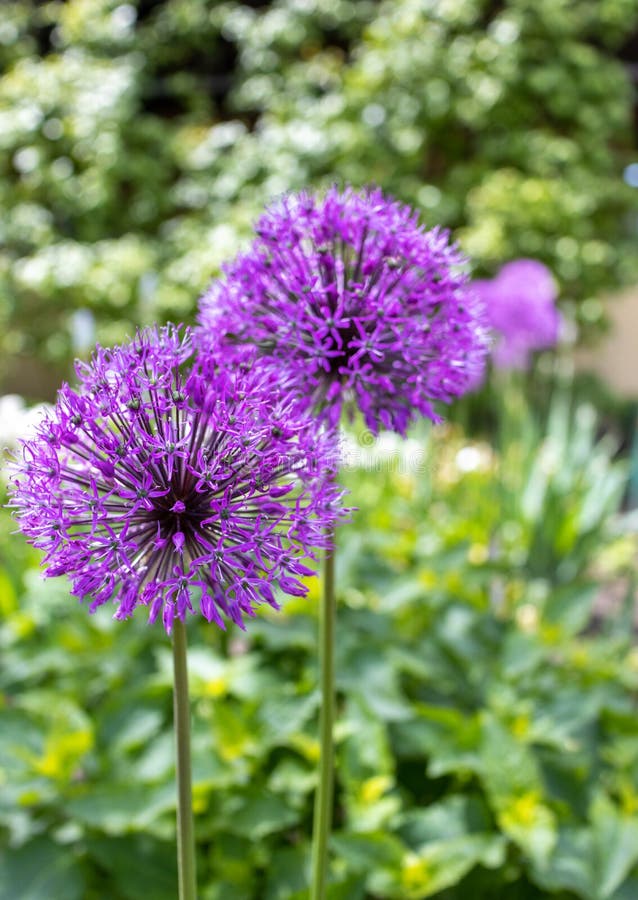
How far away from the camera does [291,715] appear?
2051mm

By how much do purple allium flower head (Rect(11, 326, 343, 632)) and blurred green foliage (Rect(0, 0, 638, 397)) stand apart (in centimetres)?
666

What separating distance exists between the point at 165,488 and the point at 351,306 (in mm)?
423

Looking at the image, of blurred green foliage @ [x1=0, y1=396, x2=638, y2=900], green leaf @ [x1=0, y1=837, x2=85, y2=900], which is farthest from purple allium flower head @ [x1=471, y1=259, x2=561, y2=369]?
green leaf @ [x1=0, y1=837, x2=85, y2=900]

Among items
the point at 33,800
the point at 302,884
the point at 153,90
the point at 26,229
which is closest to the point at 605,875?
the point at 302,884

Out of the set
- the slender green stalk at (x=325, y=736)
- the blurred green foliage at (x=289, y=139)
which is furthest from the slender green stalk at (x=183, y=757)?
the blurred green foliage at (x=289, y=139)

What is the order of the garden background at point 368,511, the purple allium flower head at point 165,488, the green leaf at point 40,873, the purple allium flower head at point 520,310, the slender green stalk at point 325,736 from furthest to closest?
the purple allium flower head at point 520,310, the garden background at point 368,511, the green leaf at point 40,873, the slender green stalk at point 325,736, the purple allium flower head at point 165,488

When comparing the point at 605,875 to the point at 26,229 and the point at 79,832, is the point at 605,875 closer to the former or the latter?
the point at 79,832

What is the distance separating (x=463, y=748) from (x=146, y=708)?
0.83m

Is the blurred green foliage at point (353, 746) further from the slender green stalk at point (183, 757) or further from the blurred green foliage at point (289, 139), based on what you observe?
the blurred green foliage at point (289, 139)

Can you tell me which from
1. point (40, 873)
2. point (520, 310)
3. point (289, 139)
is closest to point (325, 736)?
point (40, 873)

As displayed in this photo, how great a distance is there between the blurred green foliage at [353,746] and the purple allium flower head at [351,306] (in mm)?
268

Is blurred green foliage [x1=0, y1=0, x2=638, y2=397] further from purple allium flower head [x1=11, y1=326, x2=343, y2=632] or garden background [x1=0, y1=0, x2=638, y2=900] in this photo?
purple allium flower head [x1=11, y1=326, x2=343, y2=632]

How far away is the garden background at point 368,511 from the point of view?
193 centimetres

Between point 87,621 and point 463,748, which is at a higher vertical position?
point 87,621
